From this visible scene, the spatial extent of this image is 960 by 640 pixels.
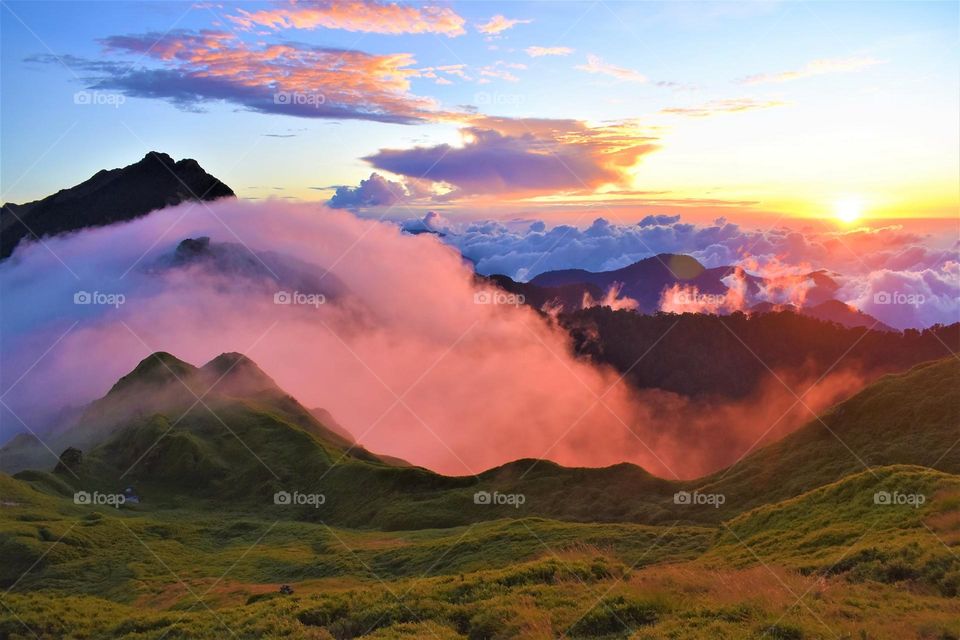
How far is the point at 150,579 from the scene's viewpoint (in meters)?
67.5

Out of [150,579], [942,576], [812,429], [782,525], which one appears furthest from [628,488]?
[942,576]

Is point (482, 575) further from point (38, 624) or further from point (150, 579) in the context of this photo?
point (150, 579)

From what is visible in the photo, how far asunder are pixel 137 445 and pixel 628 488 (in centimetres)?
10503

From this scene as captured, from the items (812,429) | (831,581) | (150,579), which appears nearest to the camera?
(831,581)
